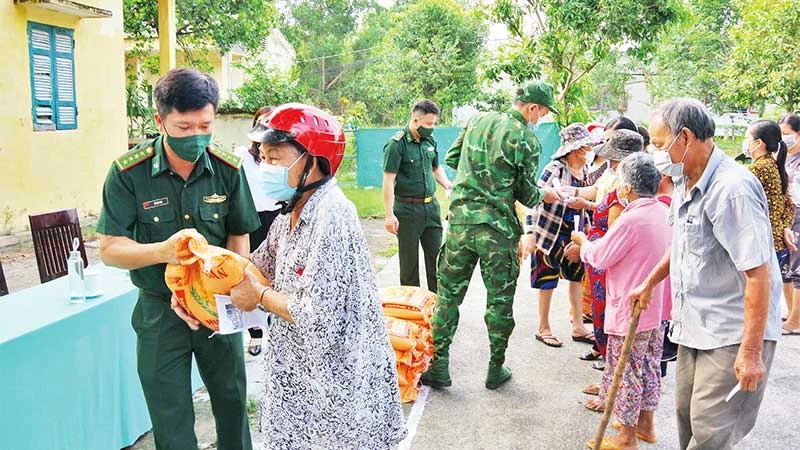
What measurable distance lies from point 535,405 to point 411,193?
7.26 feet

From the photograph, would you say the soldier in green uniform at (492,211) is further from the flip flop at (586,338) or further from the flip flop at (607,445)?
the flip flop at (586,338)

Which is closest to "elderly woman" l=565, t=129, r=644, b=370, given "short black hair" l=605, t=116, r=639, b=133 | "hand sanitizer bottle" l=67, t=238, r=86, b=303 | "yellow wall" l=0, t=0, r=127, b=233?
"short black hair" l=605, t=116, r=639, b=133

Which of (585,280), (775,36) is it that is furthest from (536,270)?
(775,36)

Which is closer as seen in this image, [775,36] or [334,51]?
[775,36]

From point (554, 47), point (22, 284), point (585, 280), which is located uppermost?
point (554, 47)

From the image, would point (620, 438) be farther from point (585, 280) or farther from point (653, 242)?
point (585, 280)

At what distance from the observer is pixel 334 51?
1481 inches

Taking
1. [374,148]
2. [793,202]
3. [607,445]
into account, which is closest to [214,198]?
[607,445]

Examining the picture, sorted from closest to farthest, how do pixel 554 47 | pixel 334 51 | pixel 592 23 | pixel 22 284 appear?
pixel 22 284, pixel 592 23, pixel 554 47, pixel 334 51

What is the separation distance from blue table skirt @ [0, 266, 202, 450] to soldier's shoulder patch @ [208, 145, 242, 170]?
115cm

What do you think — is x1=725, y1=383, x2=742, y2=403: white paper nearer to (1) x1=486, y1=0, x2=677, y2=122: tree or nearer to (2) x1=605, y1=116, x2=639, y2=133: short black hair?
(2) x1=605, y1=116, x2=639, y2=133: short black hair

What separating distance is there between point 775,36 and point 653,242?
12.0 m

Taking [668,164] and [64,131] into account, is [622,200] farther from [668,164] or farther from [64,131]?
[64,131]

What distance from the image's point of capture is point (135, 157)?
2.67m
